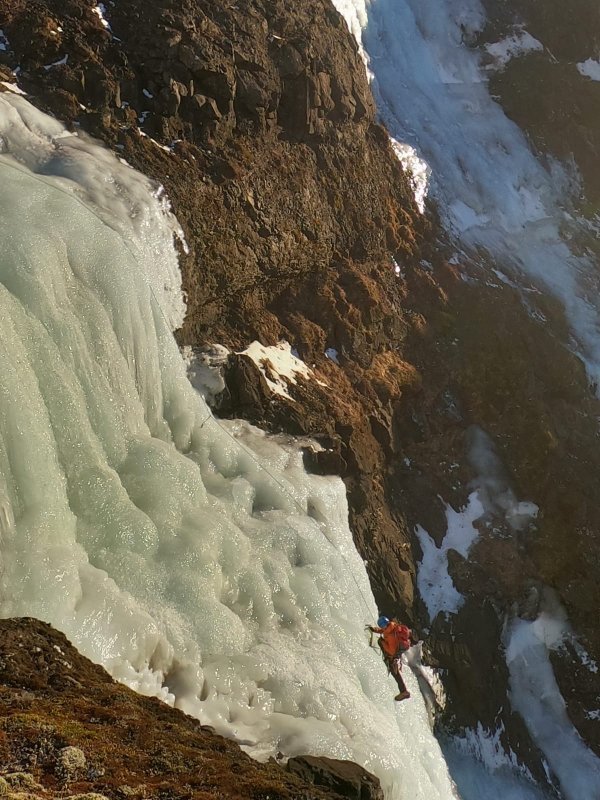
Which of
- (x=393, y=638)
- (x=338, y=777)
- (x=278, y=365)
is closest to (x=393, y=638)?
(x=393, y=638)

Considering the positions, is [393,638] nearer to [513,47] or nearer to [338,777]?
[338,777]

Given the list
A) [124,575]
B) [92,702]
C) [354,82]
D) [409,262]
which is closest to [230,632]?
[124,575]

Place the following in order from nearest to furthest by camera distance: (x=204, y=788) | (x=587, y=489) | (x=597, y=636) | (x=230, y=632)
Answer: (x=204, y=788) → (x=230, y=632) → (x=597, y=636) → (x=587, y=489)

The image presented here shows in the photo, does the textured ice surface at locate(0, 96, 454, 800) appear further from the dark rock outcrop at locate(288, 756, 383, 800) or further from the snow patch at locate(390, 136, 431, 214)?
the snow patch at locate(390, 136, 431, 214)

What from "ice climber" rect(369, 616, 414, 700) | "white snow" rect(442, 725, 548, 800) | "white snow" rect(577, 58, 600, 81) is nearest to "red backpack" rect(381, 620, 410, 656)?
"ice climber" rect(369, 616, 414, 700)

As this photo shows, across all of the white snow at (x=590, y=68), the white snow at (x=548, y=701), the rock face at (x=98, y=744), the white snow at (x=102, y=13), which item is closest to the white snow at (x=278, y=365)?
the white snow at (x=102, y=13)

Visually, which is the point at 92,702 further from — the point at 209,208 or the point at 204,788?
the point at 209,208
